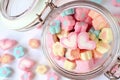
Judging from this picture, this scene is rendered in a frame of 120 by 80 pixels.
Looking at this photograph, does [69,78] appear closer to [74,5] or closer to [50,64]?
[50,64]

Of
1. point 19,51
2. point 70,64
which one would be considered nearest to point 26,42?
point 19,51

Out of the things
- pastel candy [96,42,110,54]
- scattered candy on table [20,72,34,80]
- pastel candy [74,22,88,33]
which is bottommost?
scattered candy on table [20,72,34,80]

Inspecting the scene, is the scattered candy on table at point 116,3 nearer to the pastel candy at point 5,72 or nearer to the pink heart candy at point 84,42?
the pink heart candy at point 84,42

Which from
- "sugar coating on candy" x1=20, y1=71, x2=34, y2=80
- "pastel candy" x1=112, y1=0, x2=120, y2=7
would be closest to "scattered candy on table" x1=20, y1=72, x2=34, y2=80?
"sugar coating on candy" x1=20, y1=71, x2=34, y2=80

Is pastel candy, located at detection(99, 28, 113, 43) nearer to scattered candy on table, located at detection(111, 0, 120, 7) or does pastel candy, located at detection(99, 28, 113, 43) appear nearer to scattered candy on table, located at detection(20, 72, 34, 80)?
scattered candy on table, located at detection(111, 0, 120, 7)

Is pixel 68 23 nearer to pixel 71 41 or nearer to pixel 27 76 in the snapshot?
pixel 71 41

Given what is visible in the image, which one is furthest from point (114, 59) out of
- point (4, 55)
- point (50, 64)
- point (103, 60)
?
point (4, 55)
